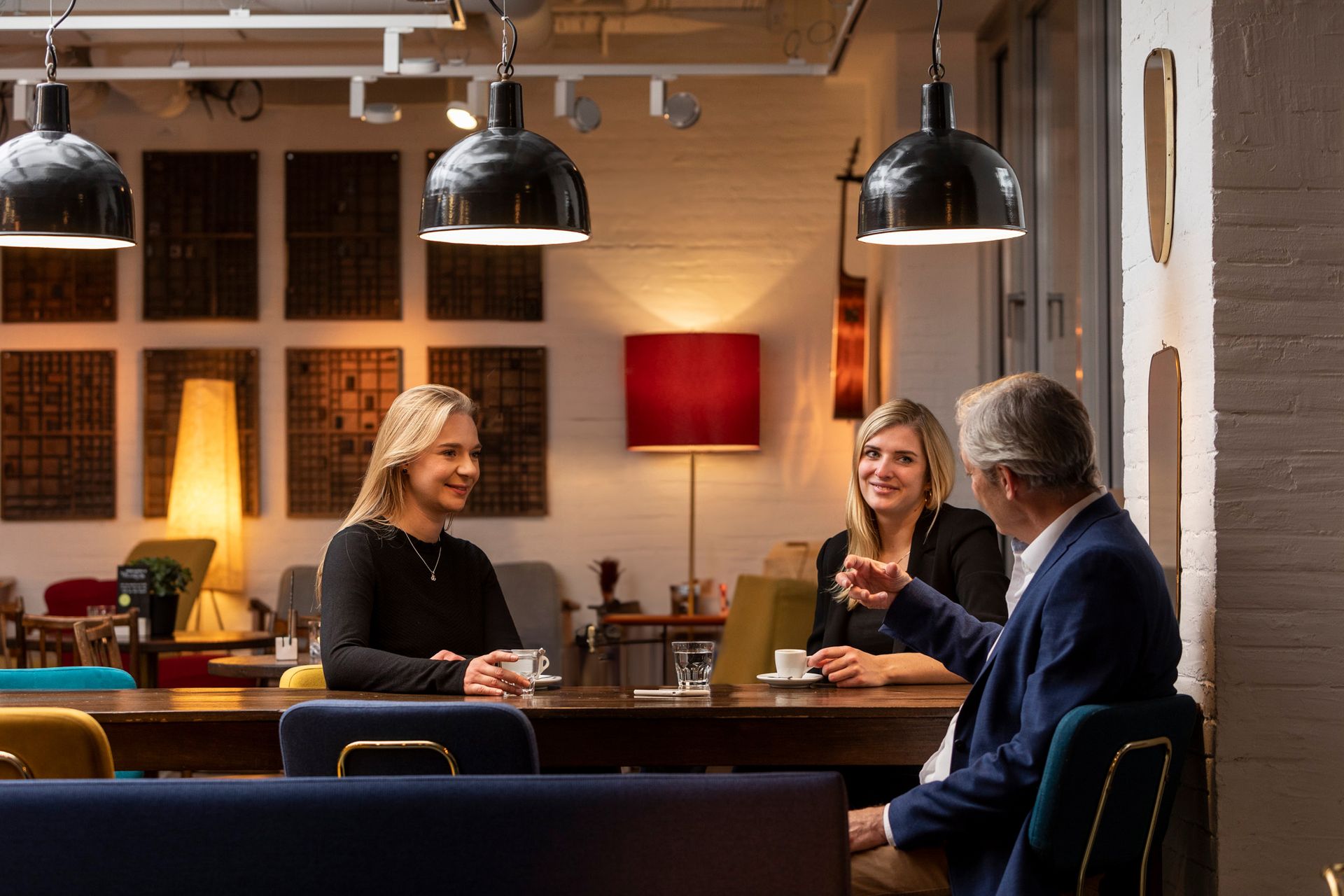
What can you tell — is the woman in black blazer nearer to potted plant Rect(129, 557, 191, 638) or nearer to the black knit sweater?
the black knit sweater

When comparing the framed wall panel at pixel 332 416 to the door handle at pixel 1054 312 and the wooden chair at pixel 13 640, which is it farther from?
the door handle at pixel 1054 312

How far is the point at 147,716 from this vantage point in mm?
2604

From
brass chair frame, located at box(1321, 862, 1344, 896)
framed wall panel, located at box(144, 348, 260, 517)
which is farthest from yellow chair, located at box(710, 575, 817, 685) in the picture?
brass chair frame, located at box(1321, 862, 1344, 896)

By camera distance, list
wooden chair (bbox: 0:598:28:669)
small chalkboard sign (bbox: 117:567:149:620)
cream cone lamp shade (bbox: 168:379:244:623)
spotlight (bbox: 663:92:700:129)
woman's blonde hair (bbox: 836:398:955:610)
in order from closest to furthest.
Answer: woman's blonde hair (bbox: 836:398:955:610)
wooden chair (bbox: 0:598:28:669)
small chalkboard sign (bbox: 117:567:149:620)
spotlight (bbox: 663:92:700:129)
cream cone lamp shade (bbox: 168:379:244:623)

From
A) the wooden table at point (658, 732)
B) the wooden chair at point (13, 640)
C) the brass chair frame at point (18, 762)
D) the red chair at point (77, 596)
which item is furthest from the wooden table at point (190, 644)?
the brass chair frame at point (18, 762)

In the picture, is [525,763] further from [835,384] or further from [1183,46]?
[835,384]

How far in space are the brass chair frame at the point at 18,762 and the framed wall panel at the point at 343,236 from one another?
17.0ft

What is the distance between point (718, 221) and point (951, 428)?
1.78 metres

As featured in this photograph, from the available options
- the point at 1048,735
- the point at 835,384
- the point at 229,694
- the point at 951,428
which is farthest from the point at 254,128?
the point at 1048,735

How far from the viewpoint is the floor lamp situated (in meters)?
6.63

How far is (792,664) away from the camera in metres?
2.90

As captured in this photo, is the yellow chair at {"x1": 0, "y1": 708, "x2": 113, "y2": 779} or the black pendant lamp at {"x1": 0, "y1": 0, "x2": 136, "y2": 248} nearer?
the yellow chair at {"x1": 0, "y1": 708, "x2": 113, "y2": 779}

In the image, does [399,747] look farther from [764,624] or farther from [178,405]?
[178,405]

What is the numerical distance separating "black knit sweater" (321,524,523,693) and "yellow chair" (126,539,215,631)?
3935mm
